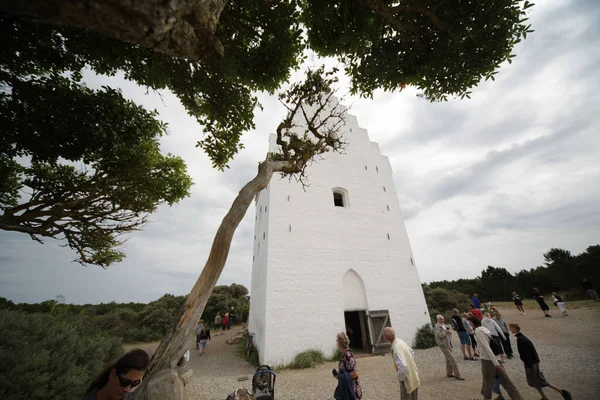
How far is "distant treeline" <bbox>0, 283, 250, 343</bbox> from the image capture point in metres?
16.3

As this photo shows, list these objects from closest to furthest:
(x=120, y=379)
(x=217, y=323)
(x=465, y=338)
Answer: (x=120, y=379) < (x=465, y=338) < (x=217, y=323)

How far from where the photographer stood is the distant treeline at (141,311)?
16281mm

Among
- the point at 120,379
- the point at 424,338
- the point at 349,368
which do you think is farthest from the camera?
the point at 424,338

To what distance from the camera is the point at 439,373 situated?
652 centimetres

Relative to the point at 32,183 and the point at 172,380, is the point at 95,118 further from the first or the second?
the point at 172,380

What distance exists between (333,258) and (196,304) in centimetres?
893

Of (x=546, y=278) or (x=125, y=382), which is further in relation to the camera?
(x=546, y=278)

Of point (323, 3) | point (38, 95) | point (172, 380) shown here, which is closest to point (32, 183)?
point (38, 95)

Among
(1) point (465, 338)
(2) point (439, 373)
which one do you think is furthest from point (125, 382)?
(1) point (465, 338)

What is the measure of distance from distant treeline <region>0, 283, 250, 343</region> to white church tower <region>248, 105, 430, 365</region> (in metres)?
9.23

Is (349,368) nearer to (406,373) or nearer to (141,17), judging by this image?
(406,373)

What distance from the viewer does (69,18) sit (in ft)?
4.02

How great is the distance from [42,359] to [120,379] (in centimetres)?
391

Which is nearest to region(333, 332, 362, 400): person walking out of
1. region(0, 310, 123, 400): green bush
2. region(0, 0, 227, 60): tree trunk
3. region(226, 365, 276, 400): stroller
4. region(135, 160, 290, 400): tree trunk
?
region(226, 365, 276, 400): stroller
